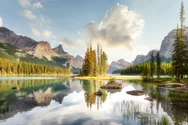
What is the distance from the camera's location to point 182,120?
15.2m

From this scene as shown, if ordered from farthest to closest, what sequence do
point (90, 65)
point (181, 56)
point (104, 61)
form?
1. point (104, 61)
2. point (90, 65)
3. point (181, 56)

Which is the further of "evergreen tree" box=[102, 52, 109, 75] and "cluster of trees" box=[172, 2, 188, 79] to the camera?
"evergreen tree" box=[102, 52, 109, 75]

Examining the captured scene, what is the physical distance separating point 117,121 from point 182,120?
601 centimetres

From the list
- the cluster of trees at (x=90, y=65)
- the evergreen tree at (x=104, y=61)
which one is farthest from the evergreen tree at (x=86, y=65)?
the evergreen tree at (x=104, y=61)

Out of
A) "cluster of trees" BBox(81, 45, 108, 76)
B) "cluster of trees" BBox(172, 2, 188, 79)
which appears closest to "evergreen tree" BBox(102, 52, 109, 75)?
"cluster of trees" BBox(81, 45, 108, 76)

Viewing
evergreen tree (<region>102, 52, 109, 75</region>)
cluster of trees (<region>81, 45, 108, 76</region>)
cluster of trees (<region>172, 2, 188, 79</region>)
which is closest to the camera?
cluster of trees (<region>172, 2, 188, 79</region>)

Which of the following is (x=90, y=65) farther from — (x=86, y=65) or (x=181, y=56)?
(x=181, y=56)

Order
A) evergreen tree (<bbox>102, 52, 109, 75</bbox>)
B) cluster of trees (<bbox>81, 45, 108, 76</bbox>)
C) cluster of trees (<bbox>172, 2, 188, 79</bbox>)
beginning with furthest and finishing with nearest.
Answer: evergreen tree (<bbox>102, 52, 109, 75</bbox>), cluster of trees (<bbox>81, 45, 108, 76</bbox>), cluster of trees (<bbox>172, 2, 188, 79</bbox>)

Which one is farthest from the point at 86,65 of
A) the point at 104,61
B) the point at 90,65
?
the point at 104,61

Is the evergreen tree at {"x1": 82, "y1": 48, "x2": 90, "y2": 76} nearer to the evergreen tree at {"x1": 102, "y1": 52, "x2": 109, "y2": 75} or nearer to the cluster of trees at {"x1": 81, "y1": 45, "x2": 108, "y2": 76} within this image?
the cluster of trees at {"x1": 81, "y1": 45, "x2": 108, "y2": 76}

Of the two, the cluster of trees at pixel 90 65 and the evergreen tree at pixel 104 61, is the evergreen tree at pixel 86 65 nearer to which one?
the cluster of trees at pixel 90 65

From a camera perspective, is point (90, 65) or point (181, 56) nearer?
point (181, 56)

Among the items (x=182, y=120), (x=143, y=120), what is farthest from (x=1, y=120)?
(x=182, y=120)

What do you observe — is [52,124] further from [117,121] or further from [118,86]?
[118,86]
